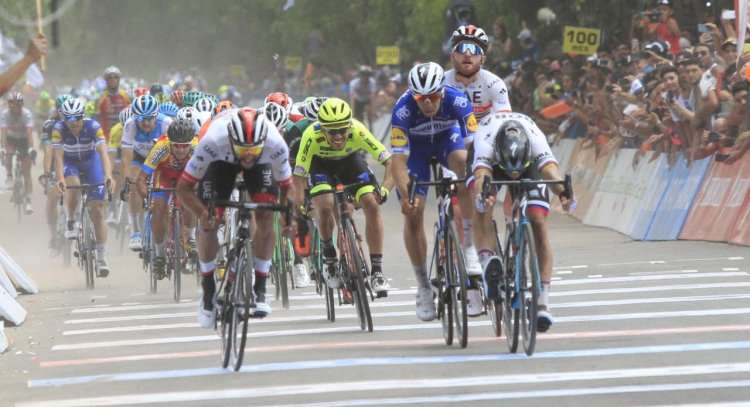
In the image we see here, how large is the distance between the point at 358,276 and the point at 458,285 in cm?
178

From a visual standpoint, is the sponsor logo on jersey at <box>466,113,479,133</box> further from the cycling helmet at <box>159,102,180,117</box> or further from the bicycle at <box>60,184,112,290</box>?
the cycling helmet at <box>159,102,180,117</box>

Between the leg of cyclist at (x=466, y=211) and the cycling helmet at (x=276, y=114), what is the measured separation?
380cm

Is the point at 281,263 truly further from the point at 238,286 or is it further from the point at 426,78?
the point at 238,286

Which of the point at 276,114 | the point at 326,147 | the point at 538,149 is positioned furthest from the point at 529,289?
the point at 276,114

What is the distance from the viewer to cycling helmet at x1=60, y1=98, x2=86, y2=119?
22234 mm

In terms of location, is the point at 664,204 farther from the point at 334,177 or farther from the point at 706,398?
the point at 706,398

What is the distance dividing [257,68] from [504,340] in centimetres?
7907

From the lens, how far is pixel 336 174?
14836 mm

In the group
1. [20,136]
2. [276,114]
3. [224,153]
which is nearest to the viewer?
[224,153]

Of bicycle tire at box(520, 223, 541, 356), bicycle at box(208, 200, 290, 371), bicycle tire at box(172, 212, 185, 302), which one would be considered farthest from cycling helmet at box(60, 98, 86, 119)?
bicycle tire at box(520, 223, 541, 356)

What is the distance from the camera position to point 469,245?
13438 millimetres

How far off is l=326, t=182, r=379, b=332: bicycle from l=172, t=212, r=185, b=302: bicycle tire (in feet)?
13.2

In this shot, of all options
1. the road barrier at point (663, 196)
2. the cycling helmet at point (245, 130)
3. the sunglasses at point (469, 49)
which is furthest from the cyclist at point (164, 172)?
the road barrier at point (663, 196)

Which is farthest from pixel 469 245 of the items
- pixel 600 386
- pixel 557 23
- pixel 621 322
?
pixel 557 23
